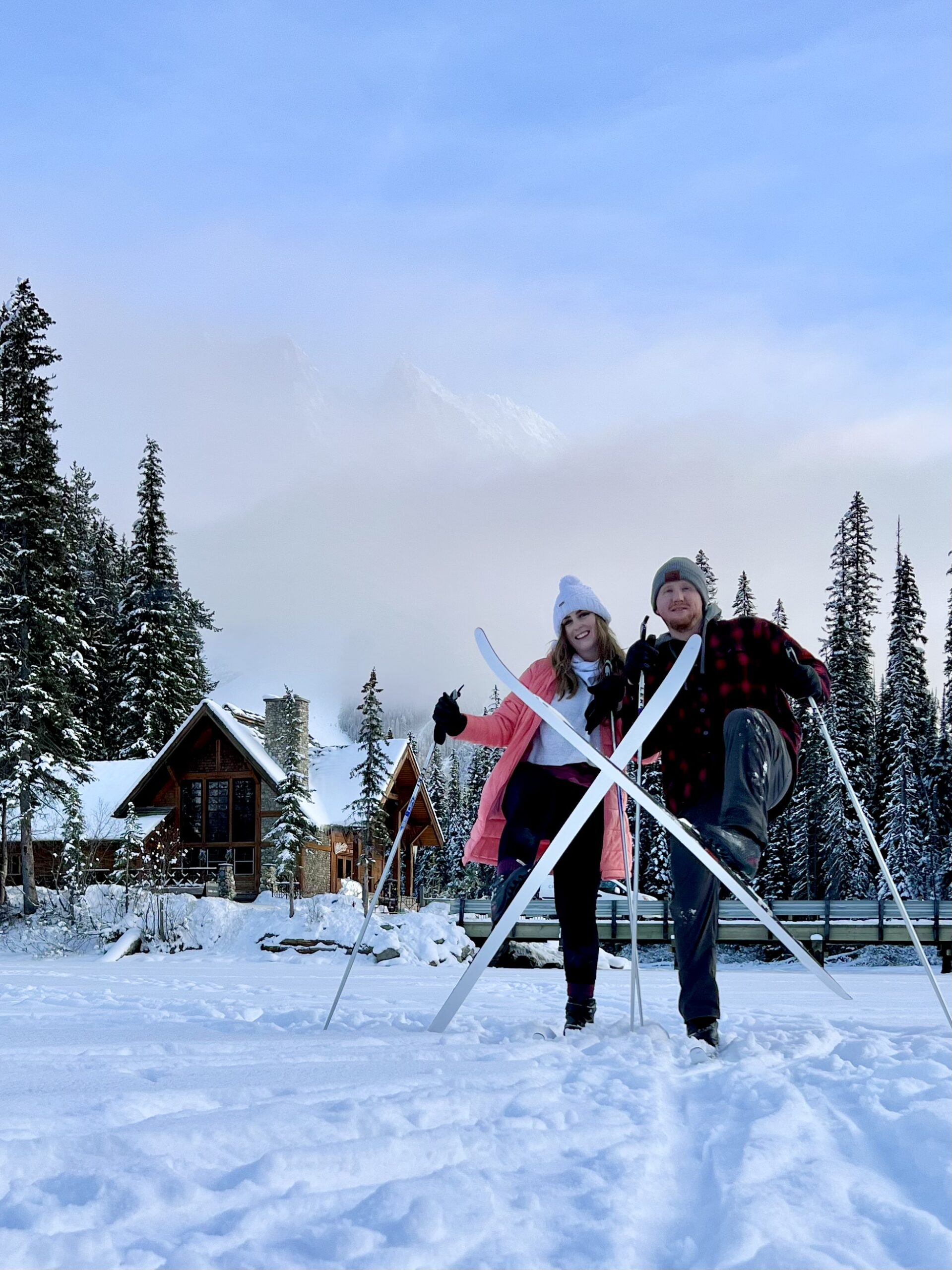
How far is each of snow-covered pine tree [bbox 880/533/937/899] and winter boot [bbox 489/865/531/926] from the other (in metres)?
26.2

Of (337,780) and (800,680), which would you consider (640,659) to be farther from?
(337,780)

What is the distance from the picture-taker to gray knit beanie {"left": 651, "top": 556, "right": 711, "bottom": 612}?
4090 mm

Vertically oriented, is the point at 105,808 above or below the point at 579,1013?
below

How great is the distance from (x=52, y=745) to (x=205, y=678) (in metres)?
20.9

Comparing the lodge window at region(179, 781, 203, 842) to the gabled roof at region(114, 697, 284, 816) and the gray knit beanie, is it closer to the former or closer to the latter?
the gabled roof at region(114, 697, 284, 816)

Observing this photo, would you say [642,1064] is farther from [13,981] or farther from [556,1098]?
[13,981]

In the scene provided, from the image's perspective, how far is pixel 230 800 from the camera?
84.1 ft

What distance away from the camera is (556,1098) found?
2479 millimetres

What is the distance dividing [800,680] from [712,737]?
39cm

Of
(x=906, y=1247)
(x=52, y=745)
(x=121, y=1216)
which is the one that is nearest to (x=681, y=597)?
(x=906, y=1247)

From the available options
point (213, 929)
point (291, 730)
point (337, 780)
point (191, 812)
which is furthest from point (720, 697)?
point (191, 812)

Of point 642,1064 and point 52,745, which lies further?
point 52,745

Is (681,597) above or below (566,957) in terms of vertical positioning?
above

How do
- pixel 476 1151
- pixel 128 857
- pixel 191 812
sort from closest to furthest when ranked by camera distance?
1. pixel 476 1151
2. pixel 128 857
3. pixel 191 812
